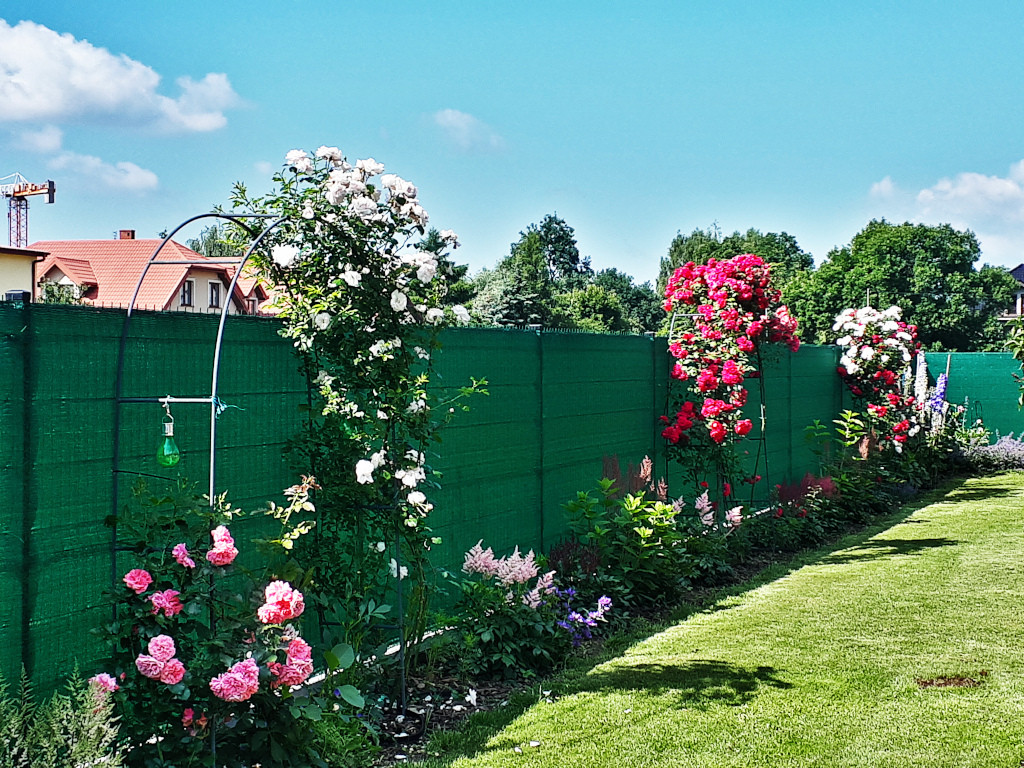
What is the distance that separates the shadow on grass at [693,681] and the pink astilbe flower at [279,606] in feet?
6.62

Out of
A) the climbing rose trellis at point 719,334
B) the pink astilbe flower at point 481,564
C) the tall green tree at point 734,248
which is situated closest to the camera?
the pink astilbe flower at point 481,564

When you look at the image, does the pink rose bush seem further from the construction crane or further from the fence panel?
the construction crane

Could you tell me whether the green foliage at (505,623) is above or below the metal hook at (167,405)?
below

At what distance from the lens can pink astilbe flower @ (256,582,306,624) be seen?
331cm

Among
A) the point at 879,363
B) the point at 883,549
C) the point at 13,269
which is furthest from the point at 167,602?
the point at 13,269

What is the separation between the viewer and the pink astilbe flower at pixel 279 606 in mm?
3314

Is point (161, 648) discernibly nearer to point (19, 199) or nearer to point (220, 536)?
point (220, 536)

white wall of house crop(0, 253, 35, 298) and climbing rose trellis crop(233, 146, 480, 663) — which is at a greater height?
white wall of house crop(0, 253, 35, 298)

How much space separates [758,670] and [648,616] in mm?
1258

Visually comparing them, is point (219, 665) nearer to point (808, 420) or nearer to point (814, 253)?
point (808, 420)

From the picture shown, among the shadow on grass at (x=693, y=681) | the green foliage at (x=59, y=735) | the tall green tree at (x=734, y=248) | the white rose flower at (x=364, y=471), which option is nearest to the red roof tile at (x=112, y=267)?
the tall green tree at (x=734, y=248)

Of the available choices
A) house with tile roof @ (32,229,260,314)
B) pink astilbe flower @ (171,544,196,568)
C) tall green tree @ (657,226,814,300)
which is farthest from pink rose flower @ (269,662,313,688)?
tall green tree @ (657,226,814,300)

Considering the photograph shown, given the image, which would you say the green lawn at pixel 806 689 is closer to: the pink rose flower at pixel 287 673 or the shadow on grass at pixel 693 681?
the shadow on grass at pixel 693 681

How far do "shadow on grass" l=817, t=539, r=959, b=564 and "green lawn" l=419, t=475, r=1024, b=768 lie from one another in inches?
29.3
